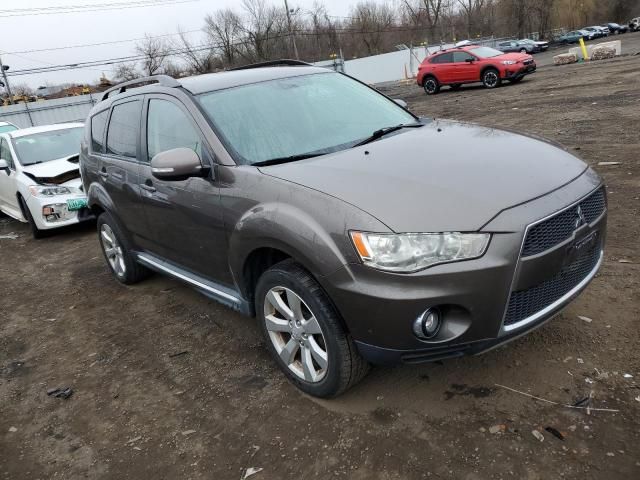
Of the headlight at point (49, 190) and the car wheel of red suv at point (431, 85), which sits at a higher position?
the headlight at point (49, 190)

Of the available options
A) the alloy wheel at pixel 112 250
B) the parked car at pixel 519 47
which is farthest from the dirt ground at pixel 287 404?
the parked car at pixel 519 47

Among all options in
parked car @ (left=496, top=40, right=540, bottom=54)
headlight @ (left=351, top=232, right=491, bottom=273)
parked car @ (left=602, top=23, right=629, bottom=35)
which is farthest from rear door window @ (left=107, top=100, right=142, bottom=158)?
parked car @ (left=602, top=23, right=629, bottom=35)

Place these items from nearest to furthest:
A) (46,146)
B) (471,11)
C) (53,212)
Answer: (53,212), (46,146), (471,11)

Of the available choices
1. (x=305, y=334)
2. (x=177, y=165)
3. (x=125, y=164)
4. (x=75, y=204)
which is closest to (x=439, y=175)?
(x=305, y=334)

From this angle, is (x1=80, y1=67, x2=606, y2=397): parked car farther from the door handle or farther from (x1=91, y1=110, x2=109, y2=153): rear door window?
(x1=91, y1=110, x2=109, y2=153): rear door window

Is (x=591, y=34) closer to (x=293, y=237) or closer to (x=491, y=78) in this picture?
(x=491, y=78)

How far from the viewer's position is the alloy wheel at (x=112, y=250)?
5070 mm

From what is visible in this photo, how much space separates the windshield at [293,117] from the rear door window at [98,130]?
1.84m

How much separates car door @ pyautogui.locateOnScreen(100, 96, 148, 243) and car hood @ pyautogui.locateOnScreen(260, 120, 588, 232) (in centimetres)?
168

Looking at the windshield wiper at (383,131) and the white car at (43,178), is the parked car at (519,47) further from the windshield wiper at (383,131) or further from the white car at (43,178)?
the windshield wiper at (383,131)

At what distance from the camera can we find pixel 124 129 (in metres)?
4.39

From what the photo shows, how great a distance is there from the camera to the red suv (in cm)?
1938

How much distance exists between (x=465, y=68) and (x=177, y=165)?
772 inches

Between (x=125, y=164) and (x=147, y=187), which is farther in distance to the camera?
(x=125, y=164)
